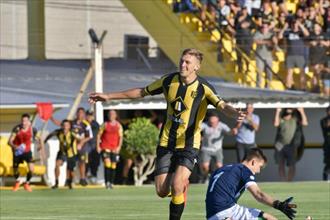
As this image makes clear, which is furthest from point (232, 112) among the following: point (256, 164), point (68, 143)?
point (68, 143)

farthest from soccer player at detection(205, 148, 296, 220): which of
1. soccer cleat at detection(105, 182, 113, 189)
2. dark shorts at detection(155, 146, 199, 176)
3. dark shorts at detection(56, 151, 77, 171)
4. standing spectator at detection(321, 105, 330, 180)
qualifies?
standing spectator at detection(321, 105, 330, 180)

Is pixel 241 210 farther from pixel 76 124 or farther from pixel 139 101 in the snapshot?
pixel 139 101

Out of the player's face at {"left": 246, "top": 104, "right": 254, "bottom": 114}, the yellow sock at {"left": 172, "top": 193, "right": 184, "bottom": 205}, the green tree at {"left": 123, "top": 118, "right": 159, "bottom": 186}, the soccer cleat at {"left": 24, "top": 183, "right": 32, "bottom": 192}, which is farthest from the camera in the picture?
the green tree at {"left": 123, "top": 118, "right": 159, "bottom": 186}

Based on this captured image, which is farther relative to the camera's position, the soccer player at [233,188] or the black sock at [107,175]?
the black sock at [107,175]

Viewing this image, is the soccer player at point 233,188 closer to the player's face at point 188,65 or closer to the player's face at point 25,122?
the player's face at point 188,65

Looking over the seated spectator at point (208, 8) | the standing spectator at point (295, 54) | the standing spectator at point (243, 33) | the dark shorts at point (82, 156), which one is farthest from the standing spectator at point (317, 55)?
the dark shorts at point (82, 156)

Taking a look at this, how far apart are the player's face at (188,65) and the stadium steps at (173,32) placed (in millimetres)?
16950

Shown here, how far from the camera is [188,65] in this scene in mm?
12266

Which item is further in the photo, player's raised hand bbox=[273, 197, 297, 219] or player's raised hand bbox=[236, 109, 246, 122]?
player's raised hand bbox=[236, 109, 246, 122]

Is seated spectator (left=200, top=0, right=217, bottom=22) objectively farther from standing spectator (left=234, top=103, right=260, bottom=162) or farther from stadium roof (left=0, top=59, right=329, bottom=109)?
standing spectator (left=234, top=103, right=260, bottom=162)

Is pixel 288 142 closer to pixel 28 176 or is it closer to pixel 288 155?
pixel 288 155

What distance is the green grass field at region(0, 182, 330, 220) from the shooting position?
1611cm

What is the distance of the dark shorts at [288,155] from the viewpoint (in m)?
27.3

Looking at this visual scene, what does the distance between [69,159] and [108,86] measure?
3321 millimetres
